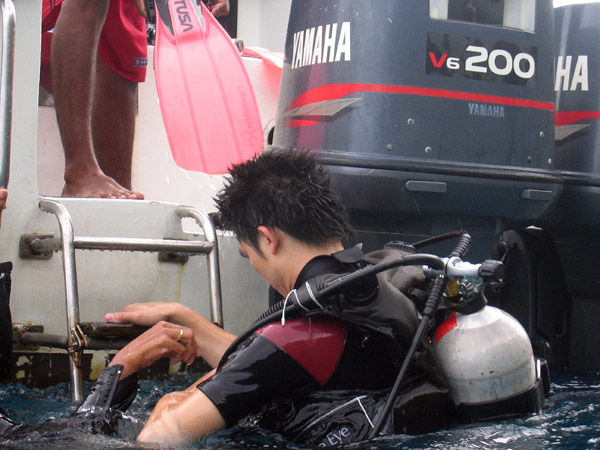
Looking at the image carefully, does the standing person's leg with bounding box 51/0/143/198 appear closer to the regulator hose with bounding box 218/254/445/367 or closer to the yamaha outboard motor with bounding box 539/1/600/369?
the regulator hose with bounding box 218/254/445/367

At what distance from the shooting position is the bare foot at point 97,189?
2.75 meters

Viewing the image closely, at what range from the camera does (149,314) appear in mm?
2305

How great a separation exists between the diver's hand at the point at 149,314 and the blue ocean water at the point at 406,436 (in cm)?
25

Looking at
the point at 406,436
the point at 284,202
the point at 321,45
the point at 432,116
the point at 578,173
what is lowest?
the point at 406,436

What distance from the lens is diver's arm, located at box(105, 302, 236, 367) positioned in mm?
2305

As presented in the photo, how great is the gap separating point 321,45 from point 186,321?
1.09 metres

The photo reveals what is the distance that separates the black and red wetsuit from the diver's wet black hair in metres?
0.11

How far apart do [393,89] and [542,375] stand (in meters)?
1.02

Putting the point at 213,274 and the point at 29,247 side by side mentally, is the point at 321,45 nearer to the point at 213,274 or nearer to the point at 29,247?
the point at 213,274

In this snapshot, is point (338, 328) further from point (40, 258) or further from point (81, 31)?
point (81, 31)

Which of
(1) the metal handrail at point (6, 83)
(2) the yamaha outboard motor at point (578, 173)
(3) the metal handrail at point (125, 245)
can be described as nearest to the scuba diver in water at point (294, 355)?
(3) the metal handrail at point (125, 245)

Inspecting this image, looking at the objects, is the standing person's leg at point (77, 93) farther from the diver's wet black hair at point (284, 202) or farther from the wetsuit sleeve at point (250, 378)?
the wetsuit sleeve at point (250, 378)

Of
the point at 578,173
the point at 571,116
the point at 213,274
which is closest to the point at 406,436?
the point at 213,274

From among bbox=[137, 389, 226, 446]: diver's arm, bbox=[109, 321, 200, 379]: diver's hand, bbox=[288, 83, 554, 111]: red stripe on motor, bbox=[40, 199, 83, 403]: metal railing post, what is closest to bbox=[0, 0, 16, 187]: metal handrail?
bbox=[40, 199, 83, 403]: metal railing post
